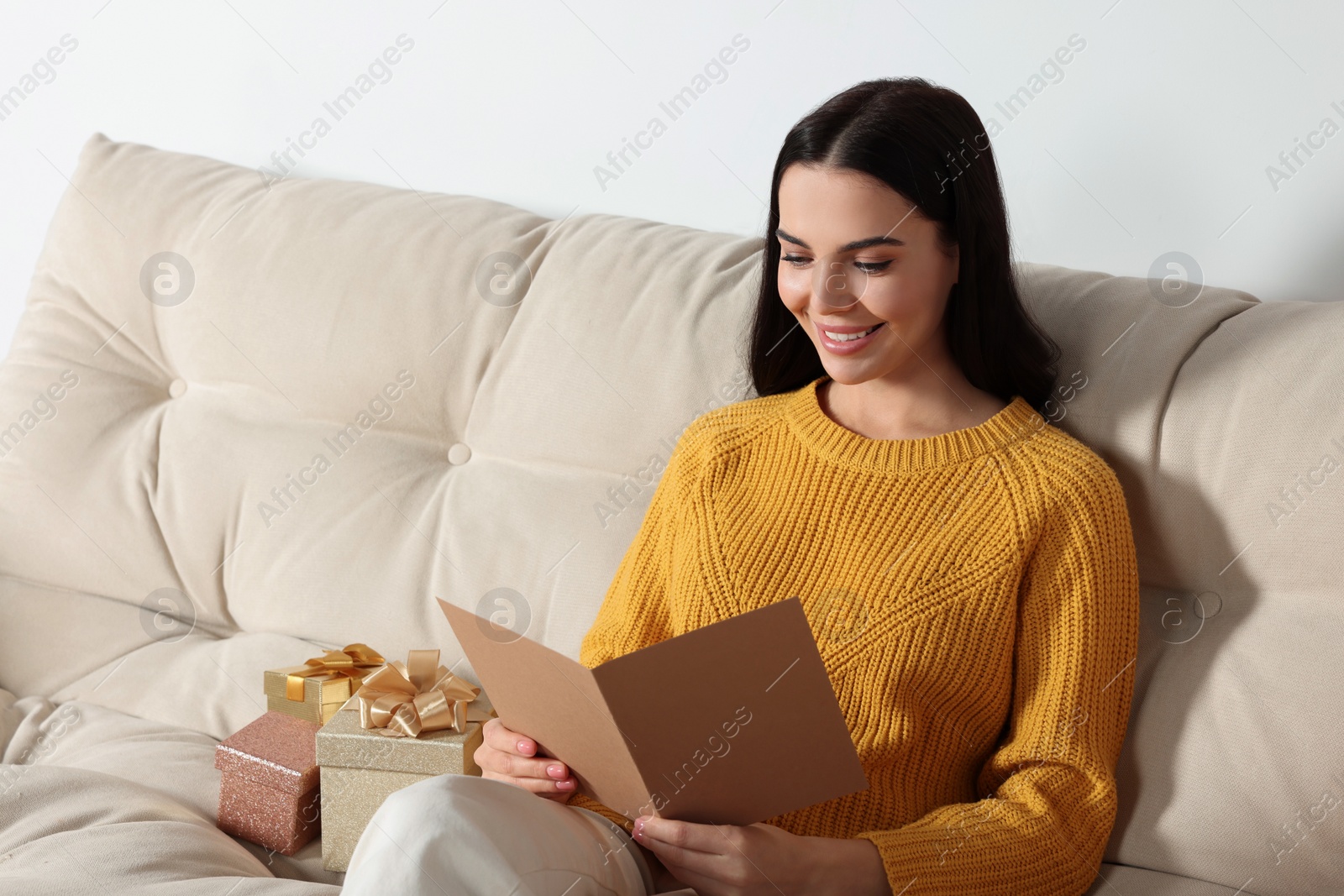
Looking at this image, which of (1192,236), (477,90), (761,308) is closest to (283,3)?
(477,90)

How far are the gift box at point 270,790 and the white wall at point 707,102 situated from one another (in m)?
0.82

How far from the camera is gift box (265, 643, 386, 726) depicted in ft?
4.08

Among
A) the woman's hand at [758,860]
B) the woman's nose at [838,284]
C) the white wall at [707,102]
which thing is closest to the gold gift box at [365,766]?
the woman's hand at [758,860]

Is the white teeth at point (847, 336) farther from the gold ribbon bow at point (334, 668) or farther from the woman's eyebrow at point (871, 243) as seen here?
the gold ribbon bow at point (334, 668)

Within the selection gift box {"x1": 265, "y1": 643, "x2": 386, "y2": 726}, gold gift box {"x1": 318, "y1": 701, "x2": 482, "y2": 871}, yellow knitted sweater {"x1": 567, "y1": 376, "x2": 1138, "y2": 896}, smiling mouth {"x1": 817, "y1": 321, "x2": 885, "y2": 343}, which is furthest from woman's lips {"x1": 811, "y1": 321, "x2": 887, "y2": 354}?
gift box {"x1": 265, "y1": 643, "x2": 386, "y2": 726}

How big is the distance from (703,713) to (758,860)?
0.47ft

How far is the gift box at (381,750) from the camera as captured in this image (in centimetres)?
114

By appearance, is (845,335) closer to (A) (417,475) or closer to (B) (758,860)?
(B) (758,860)

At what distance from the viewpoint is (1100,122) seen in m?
1.31

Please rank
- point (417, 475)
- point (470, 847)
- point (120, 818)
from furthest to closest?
point (417, 475), point (120, 818), point (470, 847)

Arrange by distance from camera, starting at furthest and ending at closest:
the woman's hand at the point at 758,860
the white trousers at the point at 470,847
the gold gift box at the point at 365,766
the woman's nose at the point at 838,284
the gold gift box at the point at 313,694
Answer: the gold gift box at the point at 313,694
the gold gift box at the point at 365,766
the woman's nose at the point at 838,284
the woman's hand at the point at 758,860
the white trousers at the point at 470,847

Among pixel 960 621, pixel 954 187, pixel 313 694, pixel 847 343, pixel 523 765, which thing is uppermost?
pixel 954 187

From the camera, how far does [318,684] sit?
4.06ft

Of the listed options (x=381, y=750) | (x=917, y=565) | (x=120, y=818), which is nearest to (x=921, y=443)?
(x=917, y=565)
